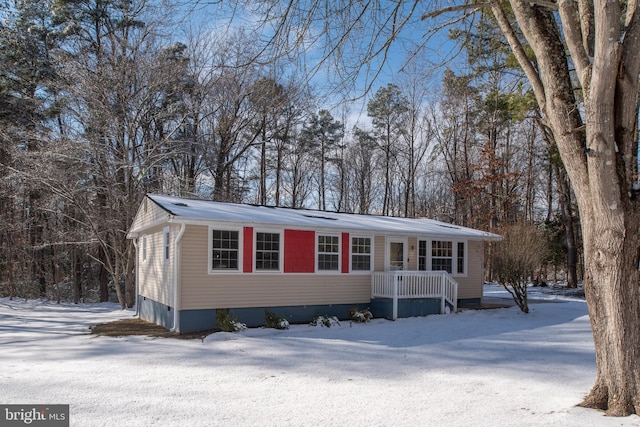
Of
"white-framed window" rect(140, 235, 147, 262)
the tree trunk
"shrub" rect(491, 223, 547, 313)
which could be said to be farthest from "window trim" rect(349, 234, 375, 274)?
the tree trunk

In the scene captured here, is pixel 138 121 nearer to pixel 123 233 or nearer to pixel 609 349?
pixel 123 233

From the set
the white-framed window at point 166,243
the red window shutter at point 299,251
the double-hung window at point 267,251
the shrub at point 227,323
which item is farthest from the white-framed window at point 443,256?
the white-framed window at point 166,243

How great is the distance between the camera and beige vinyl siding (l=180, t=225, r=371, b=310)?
10.2 metres

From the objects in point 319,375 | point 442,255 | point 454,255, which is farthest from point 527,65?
point 454,255

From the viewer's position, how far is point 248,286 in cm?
1090

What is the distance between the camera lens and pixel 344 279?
1231cm

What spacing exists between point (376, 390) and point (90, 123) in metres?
14.6

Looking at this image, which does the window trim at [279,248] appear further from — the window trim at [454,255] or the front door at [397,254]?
the window trim at [454,255]

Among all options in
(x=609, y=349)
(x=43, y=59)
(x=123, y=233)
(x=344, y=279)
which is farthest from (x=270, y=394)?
(x=43, y=59)

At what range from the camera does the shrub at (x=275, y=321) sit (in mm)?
10539

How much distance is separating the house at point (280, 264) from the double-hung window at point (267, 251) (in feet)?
→ 0.08

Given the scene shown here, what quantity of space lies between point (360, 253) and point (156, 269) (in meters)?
5.47

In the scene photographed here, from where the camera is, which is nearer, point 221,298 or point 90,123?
point 221,298

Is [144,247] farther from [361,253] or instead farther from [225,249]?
[361,253]
